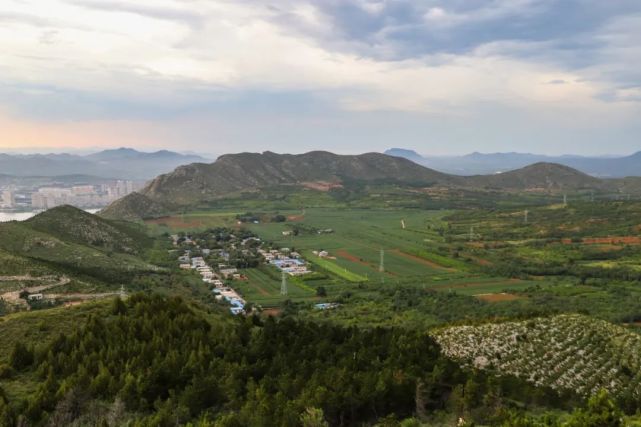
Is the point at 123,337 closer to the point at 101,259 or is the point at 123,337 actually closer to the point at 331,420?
the point at 331,420

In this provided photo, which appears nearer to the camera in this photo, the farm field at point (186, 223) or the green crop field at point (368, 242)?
the green crop field at point (368, 242)

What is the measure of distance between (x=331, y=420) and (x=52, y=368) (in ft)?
63.6

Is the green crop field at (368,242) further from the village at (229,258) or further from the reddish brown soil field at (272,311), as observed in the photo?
the reddish brown soil field at (272,311)

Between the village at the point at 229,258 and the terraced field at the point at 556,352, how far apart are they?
124 feet

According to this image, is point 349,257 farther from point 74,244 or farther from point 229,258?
point 74,244

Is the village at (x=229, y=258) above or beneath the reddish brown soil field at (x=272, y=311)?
above

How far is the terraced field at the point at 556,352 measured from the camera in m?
43.1

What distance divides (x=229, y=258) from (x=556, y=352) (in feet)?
278

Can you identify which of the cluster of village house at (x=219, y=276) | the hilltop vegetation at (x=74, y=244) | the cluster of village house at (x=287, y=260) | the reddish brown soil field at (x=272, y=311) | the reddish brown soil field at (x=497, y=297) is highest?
the hilltop vegetation at (x=74, y=244)

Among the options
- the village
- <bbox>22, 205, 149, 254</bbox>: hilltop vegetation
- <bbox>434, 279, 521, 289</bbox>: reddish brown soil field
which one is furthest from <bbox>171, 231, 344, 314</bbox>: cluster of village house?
<bbox>434, 279, 521, 289</bbox>: reddish brown soil field

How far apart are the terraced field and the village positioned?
37846mm

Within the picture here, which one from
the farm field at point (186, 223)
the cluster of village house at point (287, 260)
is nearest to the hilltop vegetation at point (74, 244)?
the farm field at point (186, 223)

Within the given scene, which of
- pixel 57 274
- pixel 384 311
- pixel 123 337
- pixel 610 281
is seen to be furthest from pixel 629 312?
pixel 57 274

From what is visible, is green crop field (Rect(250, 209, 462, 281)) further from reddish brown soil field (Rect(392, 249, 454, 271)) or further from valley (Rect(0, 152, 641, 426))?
valley (Rect(0, 152, 641, 426))
